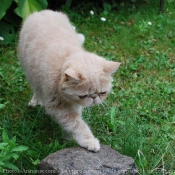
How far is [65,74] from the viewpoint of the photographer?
3.16 metres

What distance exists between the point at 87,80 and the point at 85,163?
0.67m

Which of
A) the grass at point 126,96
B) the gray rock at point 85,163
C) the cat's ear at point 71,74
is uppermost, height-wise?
the cat's ear at point 71,74

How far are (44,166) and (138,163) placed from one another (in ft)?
2.72

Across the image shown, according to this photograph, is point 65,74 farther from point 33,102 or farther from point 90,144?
point 33,102

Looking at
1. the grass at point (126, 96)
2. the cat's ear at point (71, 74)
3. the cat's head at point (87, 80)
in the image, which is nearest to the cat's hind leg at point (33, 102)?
the grass at point (126, 96)

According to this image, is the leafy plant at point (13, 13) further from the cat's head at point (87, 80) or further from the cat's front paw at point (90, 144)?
the cat's front paw at point (90, 144)

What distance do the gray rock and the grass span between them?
20 centimetres

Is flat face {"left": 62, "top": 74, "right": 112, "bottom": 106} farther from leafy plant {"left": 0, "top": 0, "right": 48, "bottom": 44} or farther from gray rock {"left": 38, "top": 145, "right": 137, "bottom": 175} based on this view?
leafy plant {"left": 0, "top": 0, "right": 48, "bottom": 44}

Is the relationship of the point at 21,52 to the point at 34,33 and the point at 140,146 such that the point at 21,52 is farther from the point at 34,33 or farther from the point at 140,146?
the point at 140,146

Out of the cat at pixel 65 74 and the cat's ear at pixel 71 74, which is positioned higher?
the cat's ear at pixel 71 74

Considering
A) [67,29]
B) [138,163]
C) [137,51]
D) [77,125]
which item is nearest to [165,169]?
[138,163]

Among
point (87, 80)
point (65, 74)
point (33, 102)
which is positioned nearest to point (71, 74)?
point (65, 74)

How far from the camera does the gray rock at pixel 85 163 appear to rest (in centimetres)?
313

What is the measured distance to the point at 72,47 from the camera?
372 centimetres
